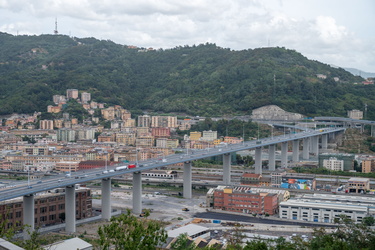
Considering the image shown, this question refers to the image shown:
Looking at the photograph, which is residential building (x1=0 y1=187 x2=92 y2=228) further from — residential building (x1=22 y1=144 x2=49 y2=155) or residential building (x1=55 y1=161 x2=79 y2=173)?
residential building (x1=22 y1=144 x2=49 y2=155)

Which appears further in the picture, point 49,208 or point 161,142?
point 161,142

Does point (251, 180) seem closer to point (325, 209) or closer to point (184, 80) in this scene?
point (325, 209)

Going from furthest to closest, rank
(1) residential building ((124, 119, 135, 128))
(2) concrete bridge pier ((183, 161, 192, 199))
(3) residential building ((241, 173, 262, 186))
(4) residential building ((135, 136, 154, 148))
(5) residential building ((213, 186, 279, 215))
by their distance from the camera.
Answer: (1) residential building ((124, 119, 135, 128)) < (4) residential building ((135, 136, 154, 148)) < (3) residential building ((241, 173, 262, 186)) < (2) concrete bridge pier ((183, 161, 192, 199)) < (5) residential building ((213, 186, 279, 215))

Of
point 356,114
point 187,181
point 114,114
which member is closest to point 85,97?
point 114,114

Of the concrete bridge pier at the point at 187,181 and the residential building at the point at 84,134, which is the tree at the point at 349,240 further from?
the residential building at the point at 84,134

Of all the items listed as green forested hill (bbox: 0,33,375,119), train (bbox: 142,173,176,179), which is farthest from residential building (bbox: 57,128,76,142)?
train (bbox: 142,173,176,179)
